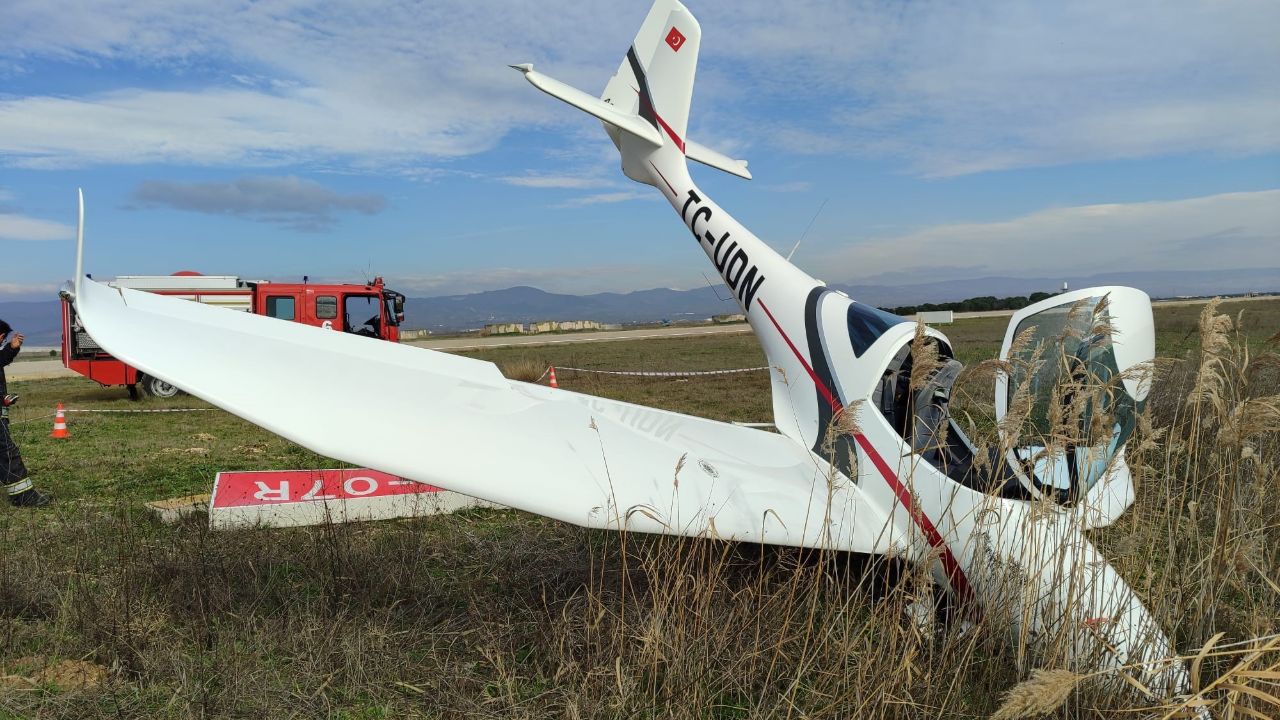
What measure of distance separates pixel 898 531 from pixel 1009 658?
3.05ft

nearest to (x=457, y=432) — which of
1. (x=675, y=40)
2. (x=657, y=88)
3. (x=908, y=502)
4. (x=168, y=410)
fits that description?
(x=908, y=502)

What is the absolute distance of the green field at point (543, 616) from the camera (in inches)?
106

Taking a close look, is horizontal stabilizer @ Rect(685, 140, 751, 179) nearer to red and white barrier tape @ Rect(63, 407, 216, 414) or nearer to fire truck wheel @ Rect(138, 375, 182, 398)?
red and white barrier tape @ Rect(63, 407, 216, 414)

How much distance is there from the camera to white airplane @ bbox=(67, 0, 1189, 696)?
2705 mm

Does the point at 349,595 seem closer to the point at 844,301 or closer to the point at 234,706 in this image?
the point at 234,706

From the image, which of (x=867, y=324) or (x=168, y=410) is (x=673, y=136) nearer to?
(x=867, y=324)

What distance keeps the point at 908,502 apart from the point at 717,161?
7.32 m

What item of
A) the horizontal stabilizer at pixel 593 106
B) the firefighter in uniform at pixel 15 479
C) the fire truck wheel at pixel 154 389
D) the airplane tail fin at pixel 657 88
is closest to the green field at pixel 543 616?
the firefighter in uniform at pixel 15 479

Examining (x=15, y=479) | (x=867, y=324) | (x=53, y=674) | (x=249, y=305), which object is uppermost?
(x=249, y=305)

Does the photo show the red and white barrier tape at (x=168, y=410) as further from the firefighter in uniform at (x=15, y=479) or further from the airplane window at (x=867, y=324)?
the airplane window at (x=867, y=324)

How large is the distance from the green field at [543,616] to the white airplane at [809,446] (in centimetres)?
16

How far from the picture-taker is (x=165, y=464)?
27.6 feet

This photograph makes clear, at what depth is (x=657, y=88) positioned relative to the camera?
28.2ft

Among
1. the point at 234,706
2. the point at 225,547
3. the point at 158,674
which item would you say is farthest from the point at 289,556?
the point at 234,706
